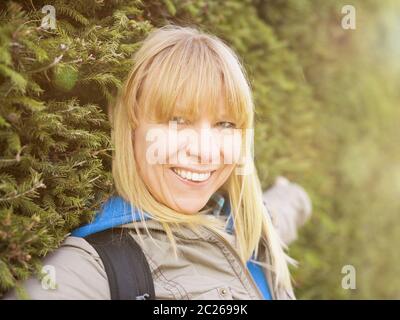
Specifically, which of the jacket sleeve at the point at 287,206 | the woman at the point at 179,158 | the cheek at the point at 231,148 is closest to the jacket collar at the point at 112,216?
the woman at the point at 179,158

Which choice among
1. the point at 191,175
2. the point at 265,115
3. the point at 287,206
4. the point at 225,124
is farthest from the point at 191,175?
the point at 265,115

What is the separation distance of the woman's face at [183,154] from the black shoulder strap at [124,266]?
0.24 metres

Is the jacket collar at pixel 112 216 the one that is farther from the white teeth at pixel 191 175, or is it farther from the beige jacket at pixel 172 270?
the white teeth at pixel 191 175

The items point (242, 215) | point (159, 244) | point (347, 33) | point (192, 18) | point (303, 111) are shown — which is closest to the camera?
point (159, 244)

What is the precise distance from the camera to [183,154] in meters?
1.88

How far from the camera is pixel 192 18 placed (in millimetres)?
2271

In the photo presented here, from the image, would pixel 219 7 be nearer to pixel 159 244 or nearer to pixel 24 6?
pixel 24 6

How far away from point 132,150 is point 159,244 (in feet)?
1.13

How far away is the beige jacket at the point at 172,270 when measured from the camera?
1.61 metres

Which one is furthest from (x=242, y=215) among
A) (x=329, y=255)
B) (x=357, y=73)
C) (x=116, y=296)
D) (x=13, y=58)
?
(x=357, y=73)

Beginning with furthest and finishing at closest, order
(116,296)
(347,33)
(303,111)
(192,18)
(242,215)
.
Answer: (347,33) < (303,111) < (192,18) < (242,215) < (116,296)

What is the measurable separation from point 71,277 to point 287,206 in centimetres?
134

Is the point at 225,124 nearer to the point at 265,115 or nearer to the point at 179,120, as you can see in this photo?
the point at 179,120

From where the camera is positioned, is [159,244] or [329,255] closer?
[159,244]
